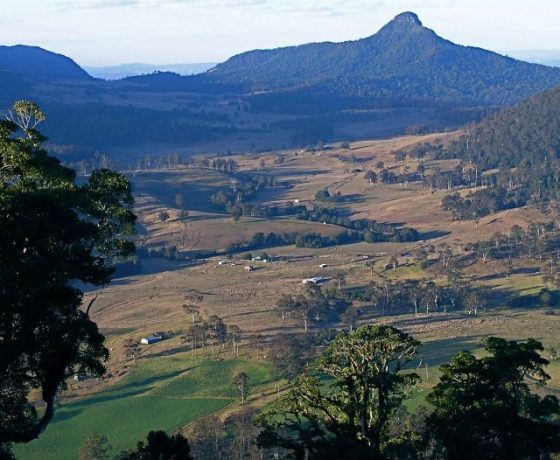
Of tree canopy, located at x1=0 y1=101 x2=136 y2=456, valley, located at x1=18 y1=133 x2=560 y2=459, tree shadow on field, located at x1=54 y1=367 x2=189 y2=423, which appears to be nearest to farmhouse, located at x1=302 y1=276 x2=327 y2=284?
valley, located at x1=18 y1=133 x2=560 y2=459

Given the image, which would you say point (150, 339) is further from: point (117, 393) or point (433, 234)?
point (433, 234)

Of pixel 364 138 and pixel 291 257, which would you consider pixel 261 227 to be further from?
pixel 364 138

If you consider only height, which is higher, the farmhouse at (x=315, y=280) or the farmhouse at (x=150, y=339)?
the farmhouse at (x=150, y=339)

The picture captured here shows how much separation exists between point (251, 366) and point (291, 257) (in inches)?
1262

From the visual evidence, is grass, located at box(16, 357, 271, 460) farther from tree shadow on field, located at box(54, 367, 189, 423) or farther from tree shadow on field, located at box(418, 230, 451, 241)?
tree shadow on field, located at box(418, 230, 451, 241)

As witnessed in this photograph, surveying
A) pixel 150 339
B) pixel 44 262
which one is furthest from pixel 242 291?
pixel 44 262

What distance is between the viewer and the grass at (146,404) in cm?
3175

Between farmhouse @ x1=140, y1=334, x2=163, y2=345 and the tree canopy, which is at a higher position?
the tree canopy

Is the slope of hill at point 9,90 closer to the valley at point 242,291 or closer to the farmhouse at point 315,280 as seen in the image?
the valley at point 242,291

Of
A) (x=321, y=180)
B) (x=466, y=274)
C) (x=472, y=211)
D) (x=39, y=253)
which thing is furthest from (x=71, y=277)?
(x=321, y=180)

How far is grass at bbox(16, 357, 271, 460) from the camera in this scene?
31.8 m

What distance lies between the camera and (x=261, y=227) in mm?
81625

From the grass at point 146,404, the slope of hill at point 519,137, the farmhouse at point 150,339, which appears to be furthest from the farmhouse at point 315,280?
the slope of hill at point 519,137

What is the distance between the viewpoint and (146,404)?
117 feet
